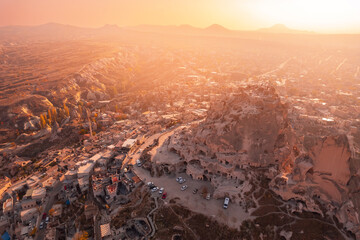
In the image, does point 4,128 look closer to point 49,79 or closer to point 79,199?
point 49,79

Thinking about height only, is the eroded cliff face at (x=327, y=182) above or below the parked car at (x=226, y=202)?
above

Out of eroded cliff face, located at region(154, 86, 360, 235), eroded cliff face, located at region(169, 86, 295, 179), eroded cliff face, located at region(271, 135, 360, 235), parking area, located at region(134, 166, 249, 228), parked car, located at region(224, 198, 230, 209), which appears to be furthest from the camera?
eroded cliff face, located at region(169, 86, 295, 179)

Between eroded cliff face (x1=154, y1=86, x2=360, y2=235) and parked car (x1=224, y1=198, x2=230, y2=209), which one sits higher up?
eroded cliff face (x1=154, y1=86, x2=360, y2=235)

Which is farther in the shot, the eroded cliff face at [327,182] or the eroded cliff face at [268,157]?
the eroded cliff face at [268,157]

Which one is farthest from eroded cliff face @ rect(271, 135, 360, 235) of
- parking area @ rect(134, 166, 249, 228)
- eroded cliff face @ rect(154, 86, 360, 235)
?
parking area @ rect(134, 166, 249, 228)

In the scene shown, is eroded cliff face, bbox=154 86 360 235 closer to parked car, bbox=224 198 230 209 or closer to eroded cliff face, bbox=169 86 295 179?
eroded cliff face, bbox=169 86 295 179

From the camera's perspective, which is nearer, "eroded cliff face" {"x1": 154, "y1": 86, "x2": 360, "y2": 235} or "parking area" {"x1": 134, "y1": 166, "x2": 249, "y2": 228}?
"eroded cliff face" {"x1": 154, "y1": 86, "x2": 360, "y2": 235}

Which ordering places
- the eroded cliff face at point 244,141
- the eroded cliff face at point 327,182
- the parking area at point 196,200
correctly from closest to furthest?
the eroded cliff face at point 327,182 → the parking area at point 196,200 → the eroded cliff face at point 244,141

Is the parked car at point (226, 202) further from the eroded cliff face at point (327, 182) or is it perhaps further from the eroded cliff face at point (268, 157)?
the eroded cliff face at point (327, 182)

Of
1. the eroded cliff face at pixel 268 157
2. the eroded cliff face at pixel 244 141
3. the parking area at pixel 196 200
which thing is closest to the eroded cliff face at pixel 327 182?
the eroded cliff face at pixel 268 157

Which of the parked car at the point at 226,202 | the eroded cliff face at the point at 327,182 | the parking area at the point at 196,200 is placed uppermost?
the eroded cliff face at the point at 327,182

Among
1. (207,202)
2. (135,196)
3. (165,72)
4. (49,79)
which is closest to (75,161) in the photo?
(135,196)
